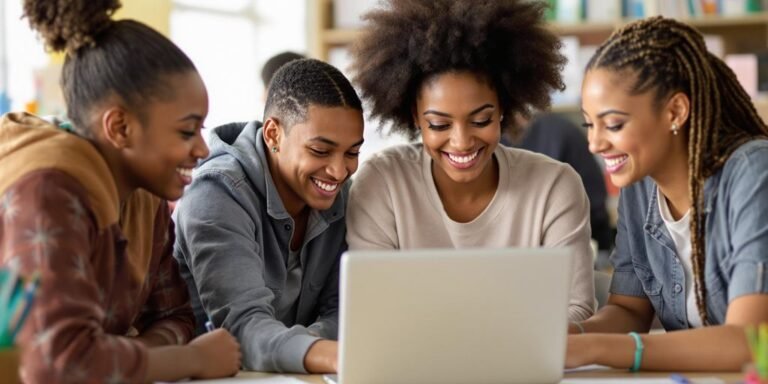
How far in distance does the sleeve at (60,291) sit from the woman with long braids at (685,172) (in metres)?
0.71

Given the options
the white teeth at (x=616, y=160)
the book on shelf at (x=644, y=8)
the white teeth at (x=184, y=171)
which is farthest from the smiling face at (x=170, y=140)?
the book on shelf at (x=644, y=8)

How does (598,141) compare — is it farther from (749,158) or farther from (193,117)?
(193,117)

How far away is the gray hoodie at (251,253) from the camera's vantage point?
1.79 meters

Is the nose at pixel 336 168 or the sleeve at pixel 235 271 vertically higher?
the nose at pixel 336 168

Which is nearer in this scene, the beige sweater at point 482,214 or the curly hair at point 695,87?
the curly hair at point 695,87

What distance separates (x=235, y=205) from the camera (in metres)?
2.01

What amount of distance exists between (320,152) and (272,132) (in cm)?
14

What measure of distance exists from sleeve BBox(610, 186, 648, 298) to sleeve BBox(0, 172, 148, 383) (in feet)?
3.33

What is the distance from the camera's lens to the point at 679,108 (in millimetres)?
1806

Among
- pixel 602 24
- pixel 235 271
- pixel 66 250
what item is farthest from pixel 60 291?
pixel 602 24

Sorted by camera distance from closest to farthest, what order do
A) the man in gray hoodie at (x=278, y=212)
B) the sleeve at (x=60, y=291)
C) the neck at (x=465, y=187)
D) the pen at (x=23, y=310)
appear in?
the pen at (x=23, y=310)
the sleeve at (x=60, y=291)
the man in gray hoodie at (x=278, y=212)
the neck at (x=465, y=187)

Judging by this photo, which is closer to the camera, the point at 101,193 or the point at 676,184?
the point at 101,193

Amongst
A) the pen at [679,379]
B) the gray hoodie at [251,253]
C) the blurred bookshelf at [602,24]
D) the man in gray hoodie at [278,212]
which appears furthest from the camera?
the blurred bookshelf at [602,24]

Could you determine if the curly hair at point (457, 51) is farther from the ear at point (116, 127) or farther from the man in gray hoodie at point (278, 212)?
the ear at point (116, 127)
